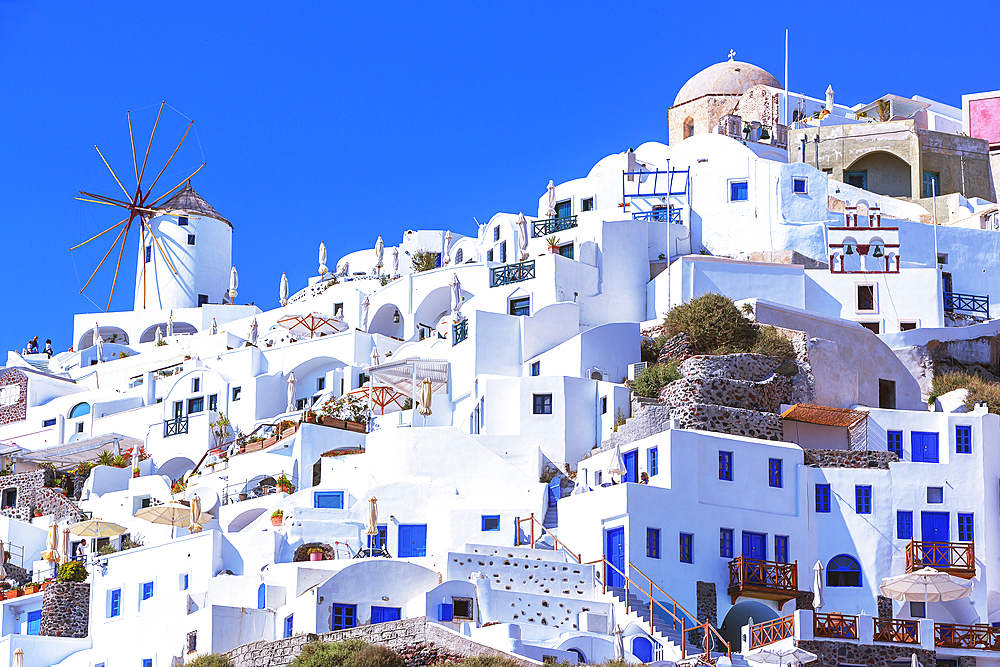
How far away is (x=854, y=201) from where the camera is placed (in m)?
61.9

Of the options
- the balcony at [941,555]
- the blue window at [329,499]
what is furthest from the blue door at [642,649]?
the blue window at [329,499]

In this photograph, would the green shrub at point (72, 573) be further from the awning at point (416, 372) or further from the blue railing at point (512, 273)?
the blue railing at point (512, 273)

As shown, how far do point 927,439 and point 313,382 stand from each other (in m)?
26.9

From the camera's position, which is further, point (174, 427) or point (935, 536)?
point (174, 427)

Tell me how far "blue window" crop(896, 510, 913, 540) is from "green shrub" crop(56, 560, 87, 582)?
25.9 m

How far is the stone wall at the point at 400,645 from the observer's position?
35312mm

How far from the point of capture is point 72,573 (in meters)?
48.2

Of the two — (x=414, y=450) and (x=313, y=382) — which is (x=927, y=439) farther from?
(x=313, y=382)

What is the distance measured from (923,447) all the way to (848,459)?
2.44m

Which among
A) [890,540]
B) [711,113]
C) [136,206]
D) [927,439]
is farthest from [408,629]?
[136,206]

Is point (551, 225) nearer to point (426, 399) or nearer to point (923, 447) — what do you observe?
point (426, 399)

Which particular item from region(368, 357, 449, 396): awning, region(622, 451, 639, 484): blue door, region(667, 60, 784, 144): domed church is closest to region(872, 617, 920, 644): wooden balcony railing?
region(622, 451, 639, 484): blue door

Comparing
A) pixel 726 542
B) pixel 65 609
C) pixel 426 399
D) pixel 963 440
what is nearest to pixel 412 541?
pixel 426 399

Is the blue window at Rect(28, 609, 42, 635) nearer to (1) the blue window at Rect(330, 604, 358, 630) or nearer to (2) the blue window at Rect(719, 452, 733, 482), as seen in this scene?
(1) the blue window at Rect(330, 604, 358, 630)
